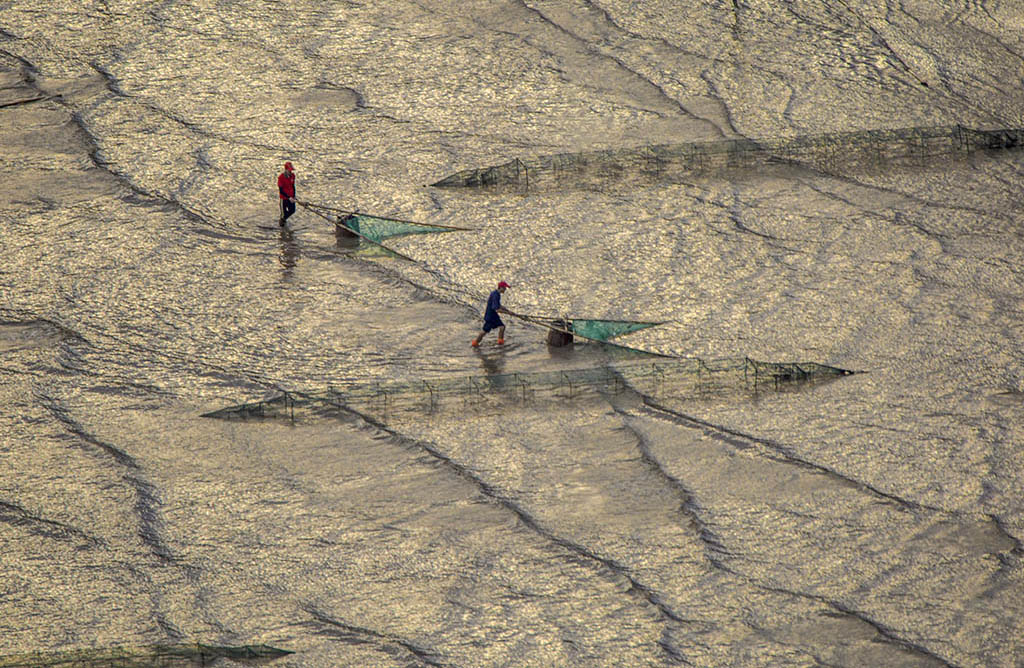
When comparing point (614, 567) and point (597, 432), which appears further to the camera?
point (597, 432)

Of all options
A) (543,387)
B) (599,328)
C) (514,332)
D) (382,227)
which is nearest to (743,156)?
(599,328)

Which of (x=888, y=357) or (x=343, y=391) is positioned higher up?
(x=888, y=357)

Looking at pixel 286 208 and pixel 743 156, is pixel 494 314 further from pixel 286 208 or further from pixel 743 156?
pixel 743 156

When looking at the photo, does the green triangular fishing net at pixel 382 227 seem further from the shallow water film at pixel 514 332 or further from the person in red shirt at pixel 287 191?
the person in red shirt at pixel 287 191

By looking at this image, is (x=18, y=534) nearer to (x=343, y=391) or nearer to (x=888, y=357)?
(x=343, y=391)

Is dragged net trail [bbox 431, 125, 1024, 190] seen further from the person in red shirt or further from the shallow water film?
the person in red shirt

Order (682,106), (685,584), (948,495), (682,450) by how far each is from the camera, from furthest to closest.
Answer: (682,106) → (682,450) → (948,495) → (685,584)

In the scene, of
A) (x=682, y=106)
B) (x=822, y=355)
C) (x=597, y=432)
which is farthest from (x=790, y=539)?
(x=682, y=106)
